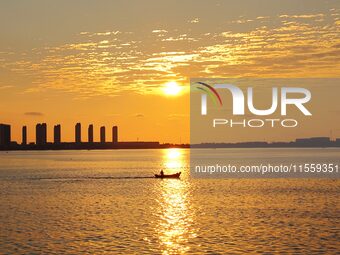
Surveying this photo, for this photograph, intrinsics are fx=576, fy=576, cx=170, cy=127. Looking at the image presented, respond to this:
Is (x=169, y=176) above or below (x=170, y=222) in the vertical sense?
below

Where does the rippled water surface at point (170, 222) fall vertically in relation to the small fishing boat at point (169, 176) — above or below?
above

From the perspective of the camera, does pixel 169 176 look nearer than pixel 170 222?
No

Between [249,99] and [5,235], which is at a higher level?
[249,99]

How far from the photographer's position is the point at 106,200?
9819 centimetres

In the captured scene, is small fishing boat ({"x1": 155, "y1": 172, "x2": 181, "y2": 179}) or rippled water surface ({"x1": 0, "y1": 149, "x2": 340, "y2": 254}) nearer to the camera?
rippled water surface ({"x1": 0, "y1": 149, "x2": 340, "y2": 254})

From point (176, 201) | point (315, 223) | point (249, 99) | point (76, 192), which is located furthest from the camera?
point (76, 192)

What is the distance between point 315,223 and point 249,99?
41.3 meters

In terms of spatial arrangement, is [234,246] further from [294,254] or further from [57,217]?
[57,217]

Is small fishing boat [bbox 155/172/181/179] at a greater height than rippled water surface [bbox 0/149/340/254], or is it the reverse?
rippled water surface [bbox 0/149/340/254]

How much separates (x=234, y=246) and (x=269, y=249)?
3.25 meters

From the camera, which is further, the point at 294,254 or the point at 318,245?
the point at 318,245

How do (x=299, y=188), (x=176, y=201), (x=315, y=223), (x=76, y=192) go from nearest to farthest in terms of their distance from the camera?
(x=315, y=223) → (x=176, y=201) → (x=76, y=192) → (x=299, y=188)

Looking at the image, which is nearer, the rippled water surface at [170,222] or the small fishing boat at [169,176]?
A: the rippled water surface at [170,222]

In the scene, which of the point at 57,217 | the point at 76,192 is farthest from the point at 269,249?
the point at 76,192
